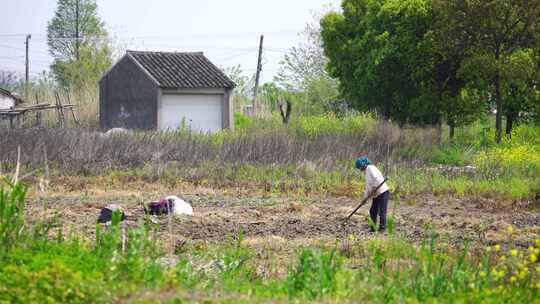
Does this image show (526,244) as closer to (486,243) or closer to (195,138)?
(486,243)

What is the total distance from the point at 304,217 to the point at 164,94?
2254cm

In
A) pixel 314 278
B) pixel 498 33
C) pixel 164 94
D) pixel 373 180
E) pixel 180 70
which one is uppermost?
pixel 498 33

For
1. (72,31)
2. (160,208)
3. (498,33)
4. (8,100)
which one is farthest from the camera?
(72,31)

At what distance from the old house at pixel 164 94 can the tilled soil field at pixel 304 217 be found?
18793mm

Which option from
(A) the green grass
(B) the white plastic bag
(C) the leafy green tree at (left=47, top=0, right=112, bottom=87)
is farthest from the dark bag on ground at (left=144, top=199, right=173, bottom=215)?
(C) the leafy green tree at (left=47, top=0, right=112, bottom=87)

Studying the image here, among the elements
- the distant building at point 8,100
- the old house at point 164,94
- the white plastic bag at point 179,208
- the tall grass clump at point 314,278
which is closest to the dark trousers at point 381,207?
the white plastic bag at point 179,208

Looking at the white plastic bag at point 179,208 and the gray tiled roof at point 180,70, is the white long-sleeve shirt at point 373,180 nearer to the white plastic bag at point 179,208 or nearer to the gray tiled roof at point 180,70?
the white plastic bag at point 179,208

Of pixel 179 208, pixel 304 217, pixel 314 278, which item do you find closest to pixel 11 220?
pixel 314 278

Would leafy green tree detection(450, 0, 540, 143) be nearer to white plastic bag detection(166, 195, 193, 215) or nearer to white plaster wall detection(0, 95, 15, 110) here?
white plastic bag detection(166, 195, 193, 215)

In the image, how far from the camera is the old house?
119 ft

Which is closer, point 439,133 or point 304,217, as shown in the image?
point 304,217

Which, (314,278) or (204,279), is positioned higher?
(314,278)

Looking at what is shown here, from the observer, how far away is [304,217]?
47.5 ft

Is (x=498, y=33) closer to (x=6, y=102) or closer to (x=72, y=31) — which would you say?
(x=6, y=102)
